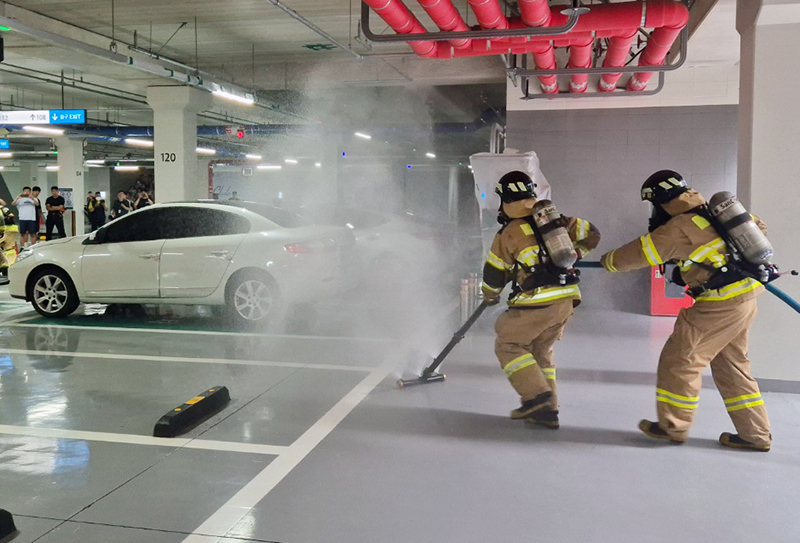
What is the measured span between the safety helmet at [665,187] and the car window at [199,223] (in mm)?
4967

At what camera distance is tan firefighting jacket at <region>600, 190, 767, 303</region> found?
13.6 ft

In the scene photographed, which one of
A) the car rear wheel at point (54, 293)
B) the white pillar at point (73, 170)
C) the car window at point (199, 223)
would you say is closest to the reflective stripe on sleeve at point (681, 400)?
the car window at point (199, 223)

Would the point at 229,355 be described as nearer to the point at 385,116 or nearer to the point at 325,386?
the point at 325,386

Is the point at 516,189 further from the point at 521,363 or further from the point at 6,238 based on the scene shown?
the point at 6,238

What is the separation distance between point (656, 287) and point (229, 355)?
582 cm

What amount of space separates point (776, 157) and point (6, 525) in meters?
5.45

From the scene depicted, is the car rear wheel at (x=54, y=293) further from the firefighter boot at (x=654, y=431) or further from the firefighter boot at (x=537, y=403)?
the firefighter boot at (x=654, y=431)

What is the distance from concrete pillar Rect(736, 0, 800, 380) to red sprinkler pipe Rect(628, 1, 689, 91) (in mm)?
586

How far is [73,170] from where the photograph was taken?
24188mm

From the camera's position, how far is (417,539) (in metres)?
3.04

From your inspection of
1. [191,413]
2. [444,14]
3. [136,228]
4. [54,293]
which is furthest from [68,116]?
[191,413]

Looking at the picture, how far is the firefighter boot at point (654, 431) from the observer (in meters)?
4.33

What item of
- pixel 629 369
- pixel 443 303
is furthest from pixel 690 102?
pixel 629 369

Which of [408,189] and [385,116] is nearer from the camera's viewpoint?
[385,116]
